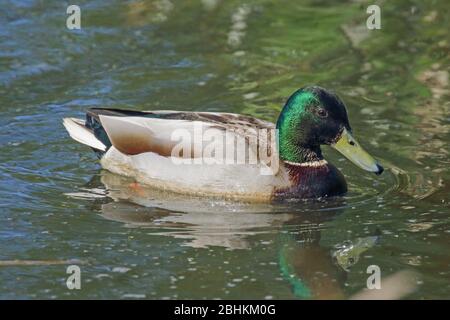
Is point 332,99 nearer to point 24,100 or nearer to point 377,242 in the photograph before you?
point 377,242

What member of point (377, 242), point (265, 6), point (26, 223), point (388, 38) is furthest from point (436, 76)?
point (26, 223)

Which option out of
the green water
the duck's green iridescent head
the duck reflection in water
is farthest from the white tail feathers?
the duck's green iridescent head

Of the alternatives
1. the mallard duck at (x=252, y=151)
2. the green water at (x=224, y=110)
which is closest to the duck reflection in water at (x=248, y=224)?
the green water at (x=224, y=110)

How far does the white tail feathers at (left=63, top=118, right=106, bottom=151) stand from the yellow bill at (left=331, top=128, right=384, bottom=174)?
219 cm

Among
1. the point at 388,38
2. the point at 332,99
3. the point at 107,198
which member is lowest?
the point at 107,198

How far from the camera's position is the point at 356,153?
9.00 m

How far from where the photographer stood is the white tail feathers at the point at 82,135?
32.4 feet

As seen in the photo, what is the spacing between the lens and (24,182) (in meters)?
9.26

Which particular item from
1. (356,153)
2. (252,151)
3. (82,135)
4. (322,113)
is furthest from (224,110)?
(356,153)

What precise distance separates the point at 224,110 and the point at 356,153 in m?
2.32

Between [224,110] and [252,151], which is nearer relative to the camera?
[252,151]

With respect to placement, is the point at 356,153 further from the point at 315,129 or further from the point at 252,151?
the point at 252,151
